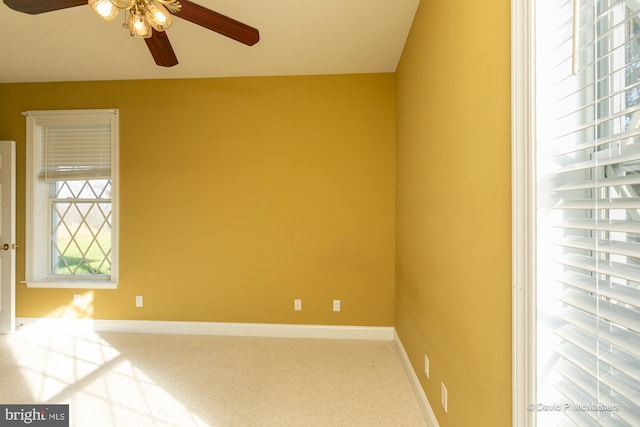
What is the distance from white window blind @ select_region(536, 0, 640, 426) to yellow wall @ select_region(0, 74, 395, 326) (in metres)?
2.17

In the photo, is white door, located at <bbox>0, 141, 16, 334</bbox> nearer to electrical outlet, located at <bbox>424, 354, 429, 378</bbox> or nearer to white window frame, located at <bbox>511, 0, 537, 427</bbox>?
electrical outlet, located at <bbox>424, 354, 429, 378</bbox>

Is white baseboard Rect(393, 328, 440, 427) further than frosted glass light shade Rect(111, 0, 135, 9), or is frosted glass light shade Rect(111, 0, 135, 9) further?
white baseboard Rect(393, 328, 440, 427)

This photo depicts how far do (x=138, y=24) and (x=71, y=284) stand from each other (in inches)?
119

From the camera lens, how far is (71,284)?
3.14m

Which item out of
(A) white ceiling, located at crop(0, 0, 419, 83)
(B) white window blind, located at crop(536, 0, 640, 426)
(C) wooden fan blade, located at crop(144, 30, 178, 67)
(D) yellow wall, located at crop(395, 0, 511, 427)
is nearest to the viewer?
(B) white window blind, located at crop(536, 0, 640, 426)

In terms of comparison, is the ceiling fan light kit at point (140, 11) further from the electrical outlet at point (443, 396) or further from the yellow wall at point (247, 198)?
the electrical outlet at point (443, 396)

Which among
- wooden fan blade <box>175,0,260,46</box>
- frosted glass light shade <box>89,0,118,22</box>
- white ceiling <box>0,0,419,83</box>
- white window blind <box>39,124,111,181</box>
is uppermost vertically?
white ceiling <box>0,0,419,83</box>

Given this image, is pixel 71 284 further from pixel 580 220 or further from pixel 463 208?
pixel 580 220

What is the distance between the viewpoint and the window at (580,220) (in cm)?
61

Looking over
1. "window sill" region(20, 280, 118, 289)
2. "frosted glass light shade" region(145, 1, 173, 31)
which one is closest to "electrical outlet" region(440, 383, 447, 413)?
"frosted glass light shade" region(145, 1, 173, 31)

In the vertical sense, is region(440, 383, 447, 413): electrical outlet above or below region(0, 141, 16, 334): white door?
below

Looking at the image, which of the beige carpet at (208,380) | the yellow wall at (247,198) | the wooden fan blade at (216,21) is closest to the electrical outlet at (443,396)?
the beige carpet at (208,380)

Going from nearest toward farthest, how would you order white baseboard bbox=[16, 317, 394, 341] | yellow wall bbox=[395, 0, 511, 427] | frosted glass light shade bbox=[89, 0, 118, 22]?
yellow wall bbox=[395, 0, 511, 427]
frosted glass light shade bbox=[89, 0, 118, 22]
white baseboard bbox=[16, 317, 394, 341]

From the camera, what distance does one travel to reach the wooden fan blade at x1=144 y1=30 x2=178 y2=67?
5.35 feet
